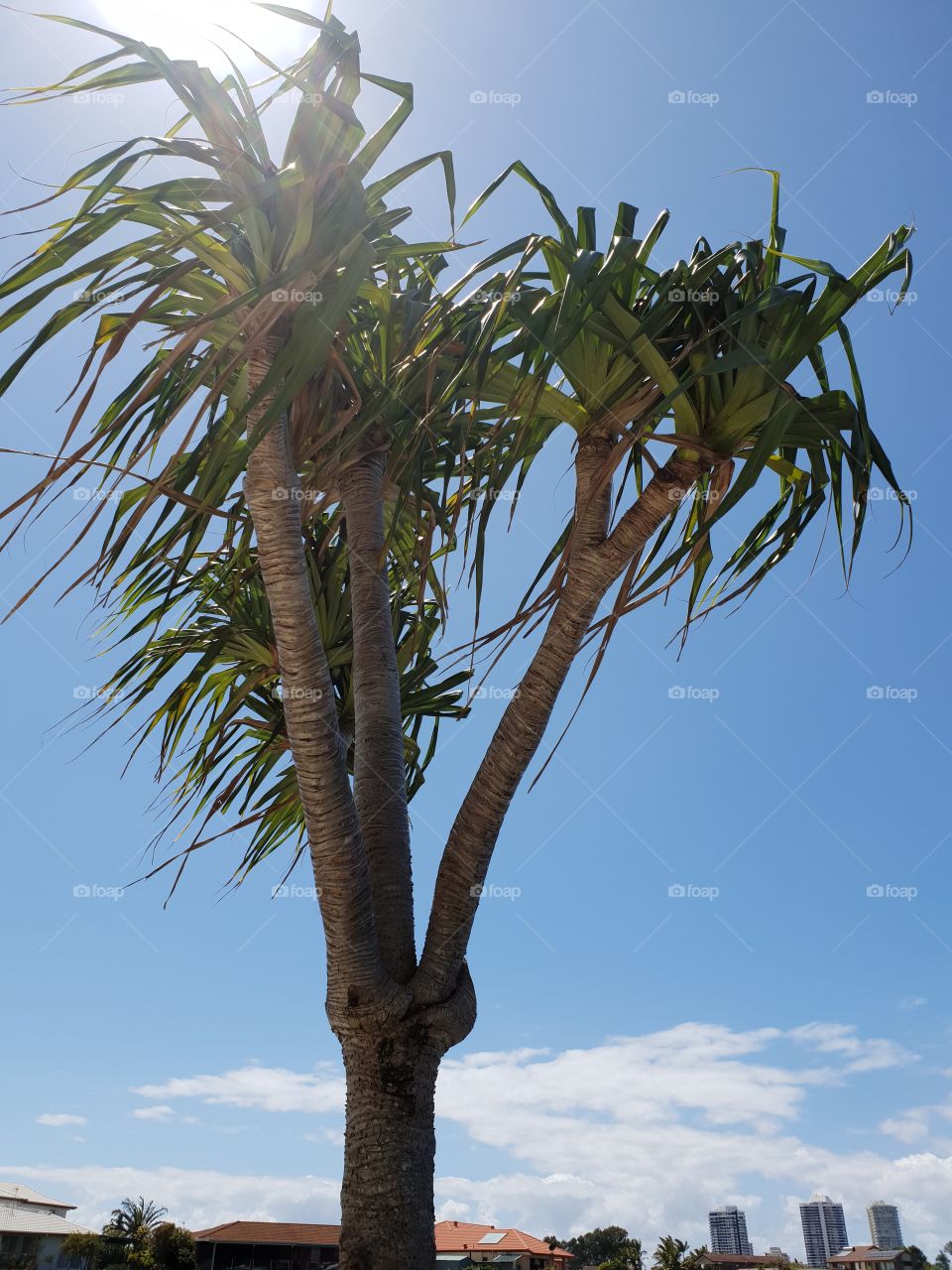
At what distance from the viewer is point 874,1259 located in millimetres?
59500

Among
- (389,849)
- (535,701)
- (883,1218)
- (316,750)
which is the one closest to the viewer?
(316,750)

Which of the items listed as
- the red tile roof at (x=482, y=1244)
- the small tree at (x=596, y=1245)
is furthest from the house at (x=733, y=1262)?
the red tile roof at (x=482, y=1244)

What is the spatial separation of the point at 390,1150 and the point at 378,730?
1384mm

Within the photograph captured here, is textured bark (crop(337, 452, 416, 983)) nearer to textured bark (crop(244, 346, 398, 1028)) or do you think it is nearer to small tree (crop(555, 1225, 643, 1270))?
textured bark (crop(244, 346, 398, 1028))

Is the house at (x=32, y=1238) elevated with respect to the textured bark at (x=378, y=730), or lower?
lower

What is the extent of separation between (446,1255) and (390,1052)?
3562 centimetres

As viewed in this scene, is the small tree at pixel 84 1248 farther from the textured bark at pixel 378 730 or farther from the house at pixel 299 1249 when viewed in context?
the textured bark at pixel 378 730

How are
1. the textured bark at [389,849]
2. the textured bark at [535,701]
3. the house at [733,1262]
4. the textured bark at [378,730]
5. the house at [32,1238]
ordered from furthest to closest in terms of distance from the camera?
the house at [733,1262] → the house at [32,1238] → the textured bark at [378,730] → the textured bark at [535,701] → the textured bark at [389,849]

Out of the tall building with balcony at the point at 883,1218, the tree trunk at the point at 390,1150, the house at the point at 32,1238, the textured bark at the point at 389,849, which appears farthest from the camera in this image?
the tall building with balcony at the point at 883,1218

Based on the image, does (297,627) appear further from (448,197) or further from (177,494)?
(448,197)

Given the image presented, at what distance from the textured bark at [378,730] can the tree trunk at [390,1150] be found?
28 cm

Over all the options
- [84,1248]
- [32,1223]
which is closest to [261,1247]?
[84,1248]

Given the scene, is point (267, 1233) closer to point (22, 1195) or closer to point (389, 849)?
point (22, 1195)

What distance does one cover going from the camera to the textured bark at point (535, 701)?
319 cm
